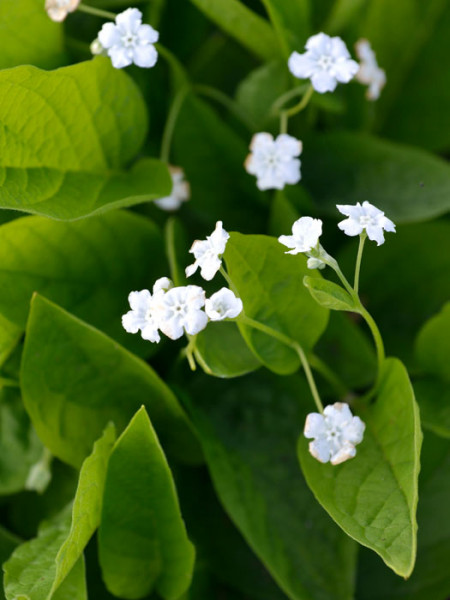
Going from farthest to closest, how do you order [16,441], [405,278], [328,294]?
[405,278]
[16,441]
[328,294]

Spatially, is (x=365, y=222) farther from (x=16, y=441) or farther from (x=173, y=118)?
(x=16, y=441)

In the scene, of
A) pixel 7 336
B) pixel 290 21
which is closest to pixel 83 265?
pixel 7 336

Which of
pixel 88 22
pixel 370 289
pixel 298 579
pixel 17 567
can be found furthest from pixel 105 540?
pixel 88 22

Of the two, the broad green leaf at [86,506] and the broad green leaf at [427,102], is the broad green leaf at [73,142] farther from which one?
the broad green leaf at [427,102]

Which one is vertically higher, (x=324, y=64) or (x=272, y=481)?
(x=324, y=64)

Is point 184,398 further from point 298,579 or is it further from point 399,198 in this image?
point 399,198

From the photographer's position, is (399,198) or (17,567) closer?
(17,567)

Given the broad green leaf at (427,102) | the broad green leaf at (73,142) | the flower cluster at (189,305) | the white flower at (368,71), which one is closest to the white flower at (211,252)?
the flower cluster at (189,305)
